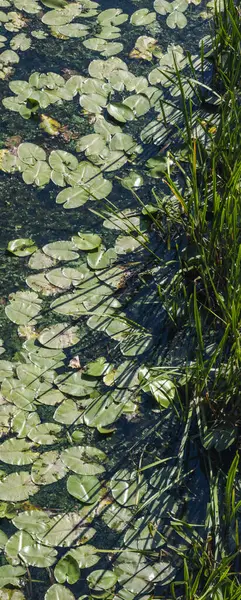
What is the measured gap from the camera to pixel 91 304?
2.23 meters

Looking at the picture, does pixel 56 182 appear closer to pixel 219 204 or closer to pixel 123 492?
pixel 219 204

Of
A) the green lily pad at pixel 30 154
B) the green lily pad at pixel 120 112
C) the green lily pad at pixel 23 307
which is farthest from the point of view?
the green lily pad at pixel 120 112

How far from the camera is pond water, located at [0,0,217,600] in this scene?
1.83 metres

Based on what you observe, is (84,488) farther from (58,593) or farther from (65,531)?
(58,593)

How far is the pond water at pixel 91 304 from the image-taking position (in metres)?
1.83

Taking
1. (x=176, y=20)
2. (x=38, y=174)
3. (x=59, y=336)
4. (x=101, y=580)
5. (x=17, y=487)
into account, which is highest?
(x=176, y=20)

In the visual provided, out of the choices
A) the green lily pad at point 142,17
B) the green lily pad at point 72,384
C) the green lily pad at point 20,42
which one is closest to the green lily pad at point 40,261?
the green lily pad at point 72,384

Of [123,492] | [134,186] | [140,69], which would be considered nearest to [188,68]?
[140,69]

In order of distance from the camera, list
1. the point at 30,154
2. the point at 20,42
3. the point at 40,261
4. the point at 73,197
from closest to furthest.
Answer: the point at 40,261 → the point at 73,197 → the point at 30,154 → the point at 20,42

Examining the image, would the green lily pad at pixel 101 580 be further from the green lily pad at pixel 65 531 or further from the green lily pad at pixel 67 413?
the green lily pad at pixel 67 413

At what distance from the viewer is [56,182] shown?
8.26ft

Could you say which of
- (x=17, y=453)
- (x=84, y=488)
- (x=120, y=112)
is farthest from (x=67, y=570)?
(x=120, y=112)

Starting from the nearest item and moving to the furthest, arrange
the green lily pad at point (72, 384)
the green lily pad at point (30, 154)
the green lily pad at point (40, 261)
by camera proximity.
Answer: the green lily pad at point (72, 384), the green lily pad at point (40, 261), the green lily pad at point (30, 154)

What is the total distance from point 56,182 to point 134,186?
9.1 inches
